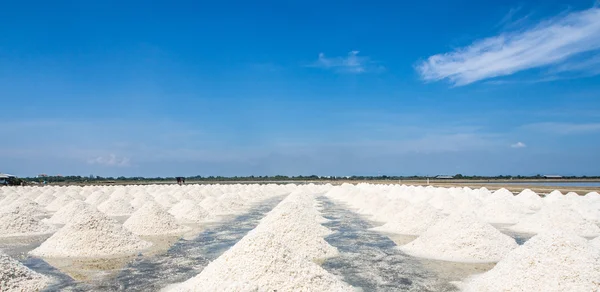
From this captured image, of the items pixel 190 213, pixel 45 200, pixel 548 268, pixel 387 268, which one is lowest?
pixel 387 268

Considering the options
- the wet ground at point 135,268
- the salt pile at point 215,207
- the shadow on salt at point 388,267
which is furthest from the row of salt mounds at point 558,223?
the salt pile at point 215,207

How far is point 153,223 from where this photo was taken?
1238 centimetres

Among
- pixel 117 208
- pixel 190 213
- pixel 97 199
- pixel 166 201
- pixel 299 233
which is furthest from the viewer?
pixel 97 199

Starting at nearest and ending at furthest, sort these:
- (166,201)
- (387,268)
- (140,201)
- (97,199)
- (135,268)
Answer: (387,268) → (135,268) → (140,201) → (166,201) → (97,199)

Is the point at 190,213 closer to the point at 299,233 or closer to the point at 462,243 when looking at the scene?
the point at 299,233

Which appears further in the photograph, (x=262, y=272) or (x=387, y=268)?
(x=387, y=268)

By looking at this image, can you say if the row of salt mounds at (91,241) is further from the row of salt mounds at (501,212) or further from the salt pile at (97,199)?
the salt pile at (97,199)

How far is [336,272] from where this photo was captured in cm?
741

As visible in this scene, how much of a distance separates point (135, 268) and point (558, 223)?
11039 millimetres

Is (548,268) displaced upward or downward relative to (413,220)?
downward

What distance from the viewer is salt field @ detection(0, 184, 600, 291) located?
19.3ft

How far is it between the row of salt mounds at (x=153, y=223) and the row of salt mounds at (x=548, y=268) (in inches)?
347

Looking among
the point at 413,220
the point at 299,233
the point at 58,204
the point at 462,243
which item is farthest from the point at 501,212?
the point at 58,204

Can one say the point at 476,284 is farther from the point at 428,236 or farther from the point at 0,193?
the point at 0,193
